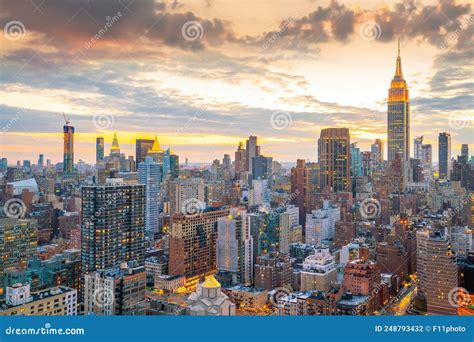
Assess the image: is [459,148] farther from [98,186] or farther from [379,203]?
[98,186]

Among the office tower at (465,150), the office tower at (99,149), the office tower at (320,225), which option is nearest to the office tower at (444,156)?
the office tower at (465,150)

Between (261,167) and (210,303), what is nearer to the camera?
(210,303)

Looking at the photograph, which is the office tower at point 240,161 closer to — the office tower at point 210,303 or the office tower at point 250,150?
the office tower at point 250,150

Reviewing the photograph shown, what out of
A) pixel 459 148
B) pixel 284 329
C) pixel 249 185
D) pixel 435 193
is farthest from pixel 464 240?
pixel 284 329

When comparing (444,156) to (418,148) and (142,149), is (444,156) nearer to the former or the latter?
(418,148)

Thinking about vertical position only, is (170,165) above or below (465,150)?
below

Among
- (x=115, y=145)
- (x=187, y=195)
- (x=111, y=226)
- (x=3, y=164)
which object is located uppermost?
(x=115, y=145)

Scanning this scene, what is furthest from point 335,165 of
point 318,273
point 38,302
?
point 38,302
